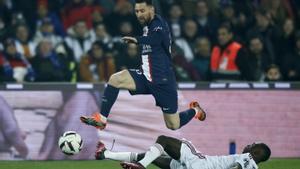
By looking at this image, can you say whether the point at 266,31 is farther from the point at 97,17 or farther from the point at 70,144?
the point at 70,144

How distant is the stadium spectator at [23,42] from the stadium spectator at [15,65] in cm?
38

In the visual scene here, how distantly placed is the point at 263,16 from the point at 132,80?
666 cm

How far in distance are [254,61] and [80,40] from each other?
3.01 m

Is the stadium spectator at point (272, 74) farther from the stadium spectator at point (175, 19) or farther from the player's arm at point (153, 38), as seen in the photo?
the player's arm at point (153, 38)

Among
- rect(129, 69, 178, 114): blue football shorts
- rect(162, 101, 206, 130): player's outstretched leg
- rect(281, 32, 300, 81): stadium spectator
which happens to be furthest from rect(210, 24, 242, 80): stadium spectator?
rect(129, 69, 178, 114): blue football shorts

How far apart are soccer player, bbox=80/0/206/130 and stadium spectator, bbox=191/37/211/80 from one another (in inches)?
196

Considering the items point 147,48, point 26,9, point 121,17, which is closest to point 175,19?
point 121,17

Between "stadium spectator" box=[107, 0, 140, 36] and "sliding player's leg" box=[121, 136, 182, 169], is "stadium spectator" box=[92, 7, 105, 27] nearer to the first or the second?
"stadium spectator" box=[107, 0, 140, 36]

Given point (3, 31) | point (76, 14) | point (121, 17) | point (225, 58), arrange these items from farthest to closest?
1. point (76, 14)
2. point (121, 17)
3. point (3, 31)
4. point (225, 58)

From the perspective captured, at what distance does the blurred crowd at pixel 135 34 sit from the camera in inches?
689

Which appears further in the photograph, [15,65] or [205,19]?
[205,19]

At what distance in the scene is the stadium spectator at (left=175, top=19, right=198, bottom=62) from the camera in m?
18.8

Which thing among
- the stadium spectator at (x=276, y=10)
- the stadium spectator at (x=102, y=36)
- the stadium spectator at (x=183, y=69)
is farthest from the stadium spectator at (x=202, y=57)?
the stadium spectator at (x=276, y=10)

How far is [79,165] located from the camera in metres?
15.0
